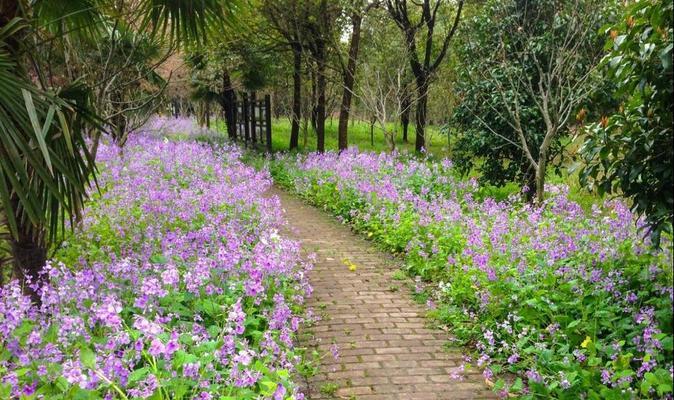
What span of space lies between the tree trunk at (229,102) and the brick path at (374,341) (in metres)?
Answer: 15.4

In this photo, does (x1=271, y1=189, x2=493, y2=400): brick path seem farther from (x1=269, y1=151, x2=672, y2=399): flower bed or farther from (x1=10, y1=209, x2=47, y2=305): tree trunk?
(x1=10, y1=209, x2=47, y2=305): tree trunk

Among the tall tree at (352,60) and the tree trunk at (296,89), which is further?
the tree trunk at (296,89)

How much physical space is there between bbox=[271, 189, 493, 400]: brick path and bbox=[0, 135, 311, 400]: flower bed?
1.19ft

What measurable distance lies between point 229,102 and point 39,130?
19.3 m

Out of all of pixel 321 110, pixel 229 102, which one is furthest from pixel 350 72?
pixel 229 102

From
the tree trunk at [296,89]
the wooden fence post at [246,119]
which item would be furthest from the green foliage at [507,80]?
the wooden fence post at [246,119]

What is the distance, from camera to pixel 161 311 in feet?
12.0

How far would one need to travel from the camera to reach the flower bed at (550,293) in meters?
3.46

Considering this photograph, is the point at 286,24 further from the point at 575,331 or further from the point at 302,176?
the point at 575,331

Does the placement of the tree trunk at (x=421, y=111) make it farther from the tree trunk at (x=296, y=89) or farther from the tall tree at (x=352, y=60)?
the tree trunk at (x=296, y=89)

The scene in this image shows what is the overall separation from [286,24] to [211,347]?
15149 millimetres

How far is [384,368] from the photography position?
4.21 meters

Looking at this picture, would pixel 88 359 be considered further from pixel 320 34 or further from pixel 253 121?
pixel 253 121

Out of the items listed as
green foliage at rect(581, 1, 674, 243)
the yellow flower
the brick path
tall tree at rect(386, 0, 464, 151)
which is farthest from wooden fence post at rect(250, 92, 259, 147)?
the yellow flower
